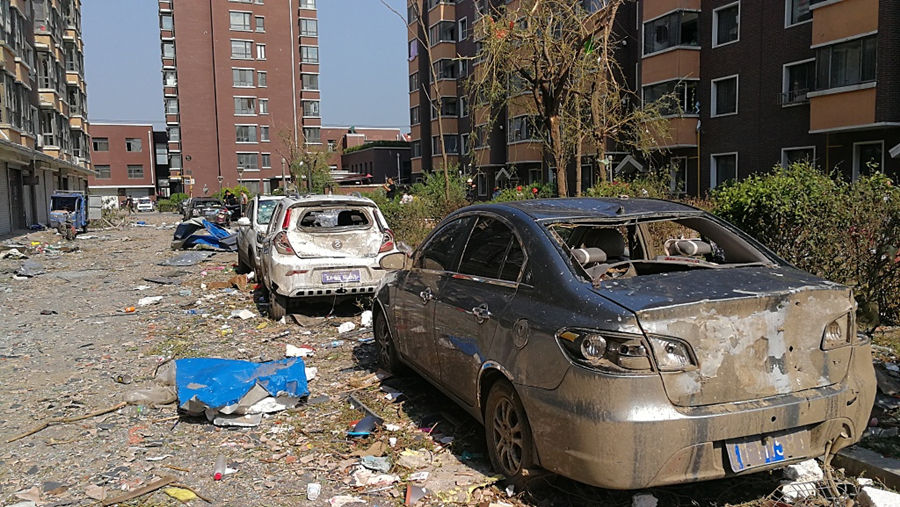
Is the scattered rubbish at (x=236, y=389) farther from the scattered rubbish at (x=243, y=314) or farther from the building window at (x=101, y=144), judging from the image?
the building window at (x=101, y=144)

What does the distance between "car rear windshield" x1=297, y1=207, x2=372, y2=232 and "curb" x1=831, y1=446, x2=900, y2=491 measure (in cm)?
685

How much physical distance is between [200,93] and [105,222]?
3920cm

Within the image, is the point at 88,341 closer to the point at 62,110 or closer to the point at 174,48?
the point at 62,110

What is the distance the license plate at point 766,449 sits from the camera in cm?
329

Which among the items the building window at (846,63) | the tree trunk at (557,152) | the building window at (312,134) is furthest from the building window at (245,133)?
the tree trunk at (557,152)

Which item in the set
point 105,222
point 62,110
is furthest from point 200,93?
point 105,222

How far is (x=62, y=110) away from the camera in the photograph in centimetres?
4562


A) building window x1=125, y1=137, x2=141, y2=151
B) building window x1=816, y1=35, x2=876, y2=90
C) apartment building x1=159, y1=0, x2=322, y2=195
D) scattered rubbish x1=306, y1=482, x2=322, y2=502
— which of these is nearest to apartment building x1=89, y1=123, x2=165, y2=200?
building window x1=125, y1=137, x2=141, y2=151

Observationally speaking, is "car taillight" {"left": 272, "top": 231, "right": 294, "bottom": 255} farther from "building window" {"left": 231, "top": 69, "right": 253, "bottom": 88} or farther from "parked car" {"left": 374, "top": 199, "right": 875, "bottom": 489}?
"building window" {"left": 231, "top": 69, "right": 253, "bottom": 88}

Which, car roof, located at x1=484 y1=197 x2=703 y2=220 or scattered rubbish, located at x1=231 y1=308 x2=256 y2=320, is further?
scattered rubbish, located at x1=231 y1=308 x2=256 y2=320

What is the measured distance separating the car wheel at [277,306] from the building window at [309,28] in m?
76.1

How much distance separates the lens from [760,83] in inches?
1022

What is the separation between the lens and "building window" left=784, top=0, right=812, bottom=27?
2405 centimetres

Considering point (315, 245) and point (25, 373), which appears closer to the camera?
point (25, 373)
